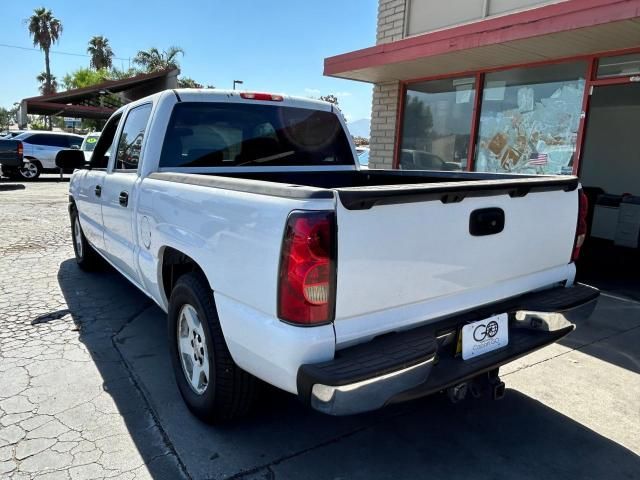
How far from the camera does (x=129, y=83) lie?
21.2 meters

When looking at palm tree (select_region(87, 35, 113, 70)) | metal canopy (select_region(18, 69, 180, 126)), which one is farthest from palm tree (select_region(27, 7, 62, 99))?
metal canopy (select_region(18, 69, 180, 126))

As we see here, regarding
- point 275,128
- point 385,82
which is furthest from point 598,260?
point 275,128

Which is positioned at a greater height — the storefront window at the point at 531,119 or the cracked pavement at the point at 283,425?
the storefront window at the point at 531,119

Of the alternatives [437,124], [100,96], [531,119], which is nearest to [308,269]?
[531,119]

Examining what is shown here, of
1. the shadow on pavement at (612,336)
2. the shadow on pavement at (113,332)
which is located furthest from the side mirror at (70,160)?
the shadow on pavement at (612,336)

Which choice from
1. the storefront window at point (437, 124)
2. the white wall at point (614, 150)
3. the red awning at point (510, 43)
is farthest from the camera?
the white wall at point (614, 150)

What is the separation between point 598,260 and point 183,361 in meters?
6.70

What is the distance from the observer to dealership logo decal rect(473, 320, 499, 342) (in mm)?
2418

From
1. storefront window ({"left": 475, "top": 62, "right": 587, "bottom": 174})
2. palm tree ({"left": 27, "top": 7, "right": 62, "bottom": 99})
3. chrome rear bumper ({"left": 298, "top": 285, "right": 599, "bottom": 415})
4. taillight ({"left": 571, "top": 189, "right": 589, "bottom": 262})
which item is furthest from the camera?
Result: palm tree ({"left": 27, "top": 7, "right": 62, "bottom": 99})

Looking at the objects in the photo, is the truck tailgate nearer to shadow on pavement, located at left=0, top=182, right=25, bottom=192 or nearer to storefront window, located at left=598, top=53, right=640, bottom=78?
storefront window, located at left=598, top=53, right=640, bottom=78

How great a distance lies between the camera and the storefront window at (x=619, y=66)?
19.2 ft

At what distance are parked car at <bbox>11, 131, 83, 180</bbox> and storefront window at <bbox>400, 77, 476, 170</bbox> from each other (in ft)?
48.8

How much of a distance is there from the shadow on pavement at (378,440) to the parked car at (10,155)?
15912mm

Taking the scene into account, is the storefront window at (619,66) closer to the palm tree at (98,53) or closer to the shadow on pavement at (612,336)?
the shadow on pavement at (612,336)
